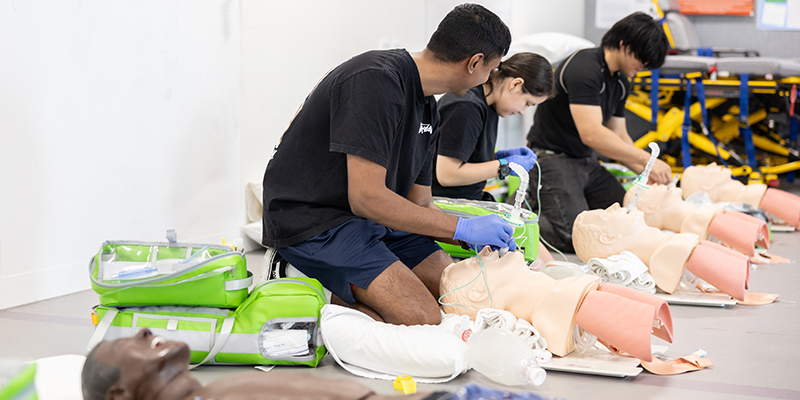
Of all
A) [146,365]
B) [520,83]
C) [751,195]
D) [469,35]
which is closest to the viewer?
[146,365]

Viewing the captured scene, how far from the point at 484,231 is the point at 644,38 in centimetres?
197

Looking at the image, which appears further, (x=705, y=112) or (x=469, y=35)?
(x=705, y=112)

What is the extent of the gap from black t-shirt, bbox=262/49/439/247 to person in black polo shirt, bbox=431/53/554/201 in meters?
0.69

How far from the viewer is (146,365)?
1254mm

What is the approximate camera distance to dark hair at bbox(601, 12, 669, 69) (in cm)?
353

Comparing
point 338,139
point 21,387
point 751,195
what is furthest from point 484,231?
point 751,195

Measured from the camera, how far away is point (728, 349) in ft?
7.07

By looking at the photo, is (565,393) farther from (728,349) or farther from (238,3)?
(238,3)

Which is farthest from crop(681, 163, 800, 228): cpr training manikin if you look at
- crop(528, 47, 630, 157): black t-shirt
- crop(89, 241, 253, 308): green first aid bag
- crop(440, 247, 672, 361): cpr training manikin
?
crop(89, 241, 253, 308): green first aid bag

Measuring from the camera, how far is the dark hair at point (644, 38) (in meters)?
3.53

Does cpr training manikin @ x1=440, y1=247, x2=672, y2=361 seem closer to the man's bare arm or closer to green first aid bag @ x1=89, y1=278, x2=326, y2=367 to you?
green first aid bag @ x1=89, y1=278, x2=326, y2=367

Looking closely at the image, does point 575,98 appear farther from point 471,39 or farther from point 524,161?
point 471,39

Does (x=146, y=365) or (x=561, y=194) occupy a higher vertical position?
(x=146, y=365)

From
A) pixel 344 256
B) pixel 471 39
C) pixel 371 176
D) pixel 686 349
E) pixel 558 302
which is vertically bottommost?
pixel 686 349
